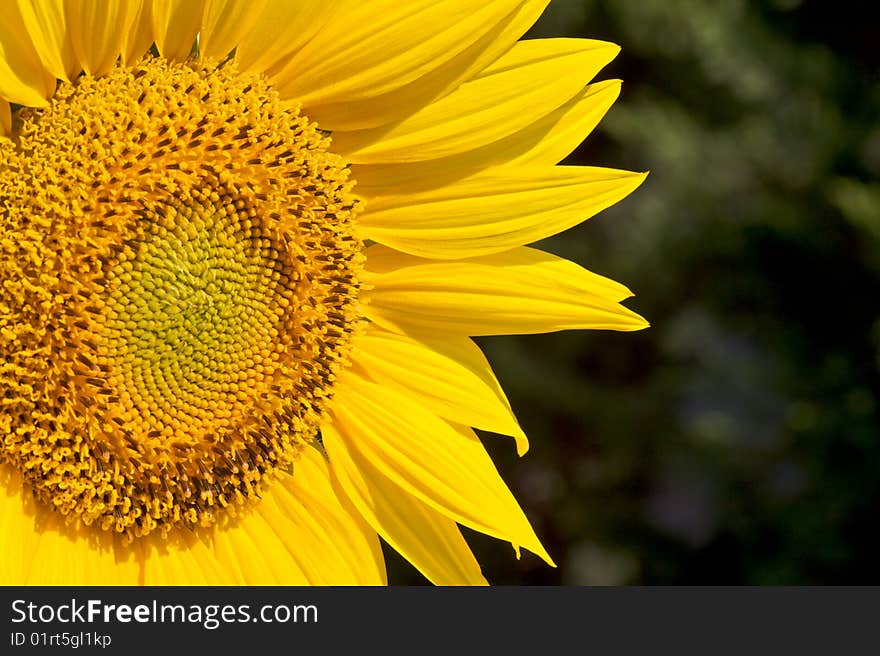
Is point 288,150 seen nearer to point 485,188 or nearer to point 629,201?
point 485,188

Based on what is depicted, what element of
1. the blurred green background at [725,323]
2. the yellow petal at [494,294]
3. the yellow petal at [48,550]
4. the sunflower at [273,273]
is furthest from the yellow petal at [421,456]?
the blurred green background at [725,323]

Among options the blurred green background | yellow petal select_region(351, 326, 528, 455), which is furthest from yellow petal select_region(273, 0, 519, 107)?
the blurred green background

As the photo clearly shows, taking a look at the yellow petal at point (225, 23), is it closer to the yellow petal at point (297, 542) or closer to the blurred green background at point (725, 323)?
the yellow petal at point (297, 542)

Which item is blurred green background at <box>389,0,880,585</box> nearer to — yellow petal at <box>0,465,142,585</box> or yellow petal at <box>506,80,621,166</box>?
yellow petal at <box>506,80,621,166</box>

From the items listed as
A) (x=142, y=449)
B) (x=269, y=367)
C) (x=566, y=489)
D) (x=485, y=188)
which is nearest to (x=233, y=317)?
(x=269, y=367)

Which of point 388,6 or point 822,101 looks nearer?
point 388,6

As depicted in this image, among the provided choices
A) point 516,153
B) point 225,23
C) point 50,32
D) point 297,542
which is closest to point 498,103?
point 516,153
